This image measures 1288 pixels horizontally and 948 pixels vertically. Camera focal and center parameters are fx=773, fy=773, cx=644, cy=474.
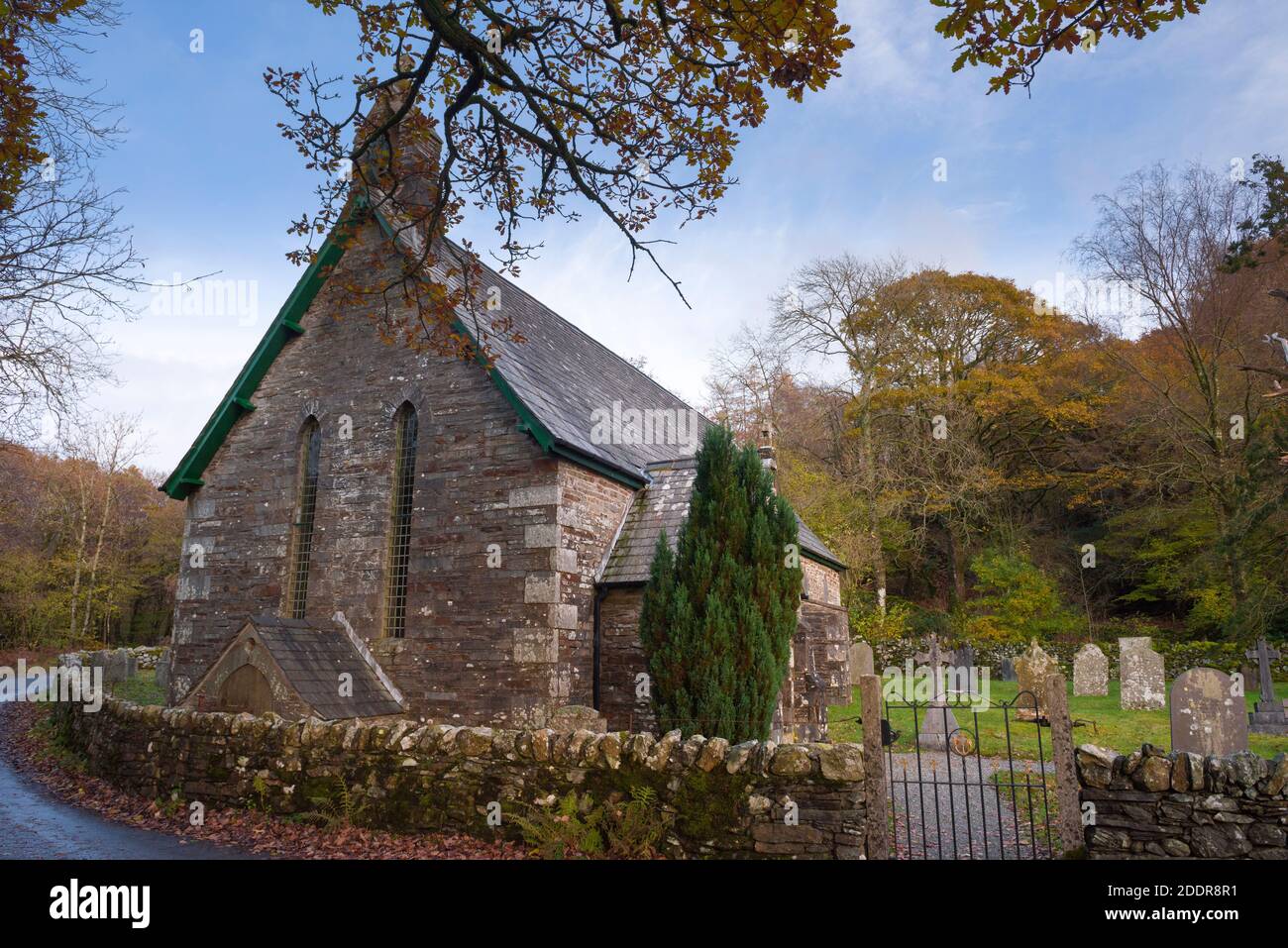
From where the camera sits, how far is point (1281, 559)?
17.4m

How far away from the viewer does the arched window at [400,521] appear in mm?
12547

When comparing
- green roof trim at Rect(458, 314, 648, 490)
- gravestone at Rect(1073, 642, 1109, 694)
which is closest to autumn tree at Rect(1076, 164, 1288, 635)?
gravestone at Rect(1073, 642, 1109, 694)

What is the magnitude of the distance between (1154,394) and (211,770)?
28546 millimetres

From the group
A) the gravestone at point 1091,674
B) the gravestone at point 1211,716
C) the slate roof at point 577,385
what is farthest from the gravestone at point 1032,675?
the slate roof at point 577,385

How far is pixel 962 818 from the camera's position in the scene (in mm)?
9516

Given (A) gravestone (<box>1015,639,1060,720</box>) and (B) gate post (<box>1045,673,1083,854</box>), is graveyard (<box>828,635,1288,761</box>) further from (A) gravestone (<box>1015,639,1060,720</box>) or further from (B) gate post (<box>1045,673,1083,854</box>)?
(B) gate post (<box>1045,673,1083,854</box>)

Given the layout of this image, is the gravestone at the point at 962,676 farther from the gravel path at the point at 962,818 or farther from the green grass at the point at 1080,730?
the gravel path at the point at 962,818

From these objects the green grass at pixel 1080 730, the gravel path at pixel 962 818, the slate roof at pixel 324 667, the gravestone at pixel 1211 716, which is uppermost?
the slate roof at pixel 324 667

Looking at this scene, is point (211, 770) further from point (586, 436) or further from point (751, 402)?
point (751, 402)

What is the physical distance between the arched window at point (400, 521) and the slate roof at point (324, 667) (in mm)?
738

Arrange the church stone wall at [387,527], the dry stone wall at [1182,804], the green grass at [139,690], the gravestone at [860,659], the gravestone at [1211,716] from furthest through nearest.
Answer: the gravestone at [860,659] < the green grass at [139,690] < the church stone wall at [387,527] < the gravestone at [1211,716] < the dry stone wall at [1182,804]

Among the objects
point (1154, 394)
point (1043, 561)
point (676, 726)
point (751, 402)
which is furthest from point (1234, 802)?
point (751, 402)

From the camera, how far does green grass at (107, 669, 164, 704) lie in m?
18.6

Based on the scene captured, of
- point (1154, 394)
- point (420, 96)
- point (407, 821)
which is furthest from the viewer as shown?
point (1154, 394)
